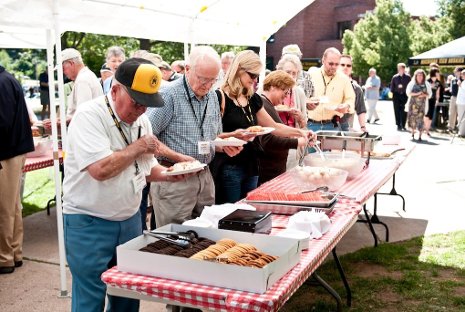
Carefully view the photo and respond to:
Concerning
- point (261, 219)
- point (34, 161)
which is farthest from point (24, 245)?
point (261, 219)

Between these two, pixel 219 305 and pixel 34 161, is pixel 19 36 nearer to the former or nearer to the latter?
pixel 34 161

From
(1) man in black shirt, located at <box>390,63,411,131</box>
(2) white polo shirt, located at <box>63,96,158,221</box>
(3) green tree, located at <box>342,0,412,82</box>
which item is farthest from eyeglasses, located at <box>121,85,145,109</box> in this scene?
(3) green tree, located at <box>342,0,412,82</box>

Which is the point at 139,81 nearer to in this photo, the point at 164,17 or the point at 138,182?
the point at 138,182

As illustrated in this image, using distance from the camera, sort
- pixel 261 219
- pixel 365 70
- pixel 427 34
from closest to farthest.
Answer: pixel 261 219
pixel 427 34
pixel 365 70

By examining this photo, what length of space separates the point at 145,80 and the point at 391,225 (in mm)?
4355

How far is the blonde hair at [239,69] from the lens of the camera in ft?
11.7

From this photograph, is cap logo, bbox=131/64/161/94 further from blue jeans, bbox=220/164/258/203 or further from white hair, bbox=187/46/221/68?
blue jeans, bbox=220/164/258/203

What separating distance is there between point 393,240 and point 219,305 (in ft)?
12.7

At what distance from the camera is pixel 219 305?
1.82 metres

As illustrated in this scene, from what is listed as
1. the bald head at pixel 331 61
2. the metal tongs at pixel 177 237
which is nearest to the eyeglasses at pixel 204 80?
the metal tongs at pixel 177 237

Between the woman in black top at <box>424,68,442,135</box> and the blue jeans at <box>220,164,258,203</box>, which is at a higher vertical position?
the woman in black top at <box>424,68,442,135</box>

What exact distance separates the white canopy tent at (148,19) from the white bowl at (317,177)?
5.29ft

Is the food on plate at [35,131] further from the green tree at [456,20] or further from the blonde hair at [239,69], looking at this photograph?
the green tree at [456,20]

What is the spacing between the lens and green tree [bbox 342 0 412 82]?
35219 mm
